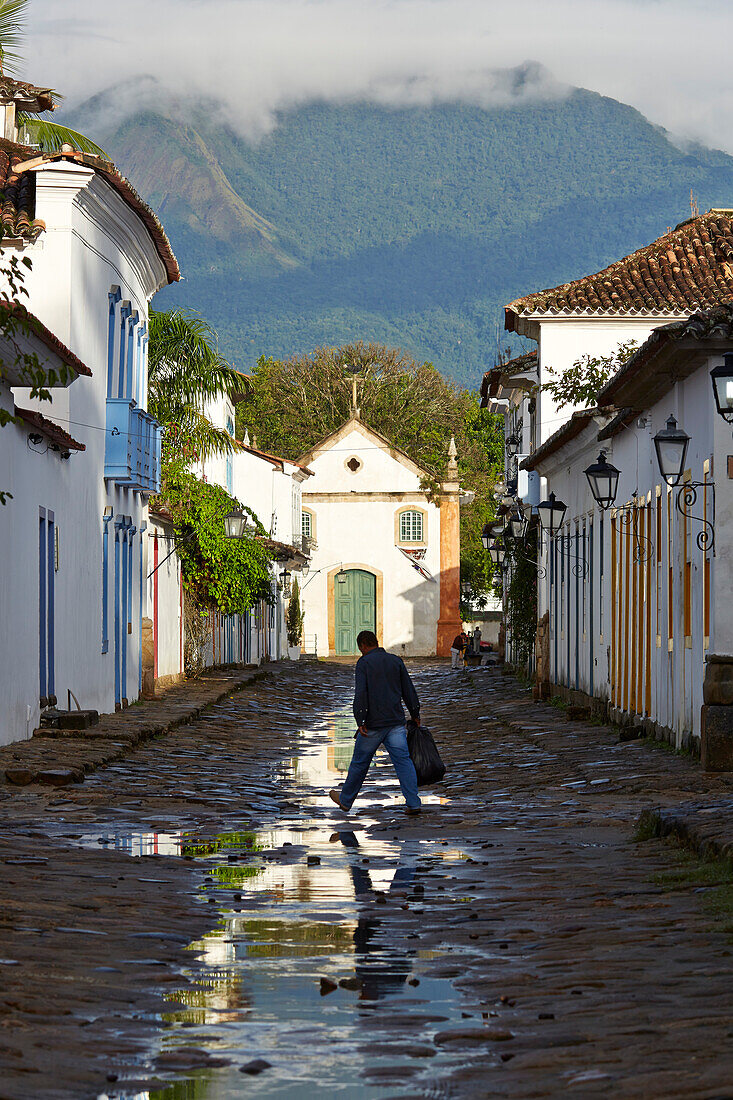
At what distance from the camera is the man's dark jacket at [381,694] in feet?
42.2

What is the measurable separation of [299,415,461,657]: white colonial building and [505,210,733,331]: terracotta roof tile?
→ 89.1ft

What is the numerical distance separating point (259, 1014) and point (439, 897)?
2.84 m

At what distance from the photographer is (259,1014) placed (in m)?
5.82

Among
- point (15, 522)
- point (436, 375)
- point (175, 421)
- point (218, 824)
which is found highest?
point (436, 375)

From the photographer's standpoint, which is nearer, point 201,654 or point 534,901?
point 534,901

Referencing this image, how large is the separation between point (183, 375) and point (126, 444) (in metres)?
9.06

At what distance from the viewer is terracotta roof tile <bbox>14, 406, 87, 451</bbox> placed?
1673 cm

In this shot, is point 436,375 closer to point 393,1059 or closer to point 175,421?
point 175,421

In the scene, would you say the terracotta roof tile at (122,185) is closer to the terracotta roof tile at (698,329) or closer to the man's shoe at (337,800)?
the terracotta roof tile at (698,329)

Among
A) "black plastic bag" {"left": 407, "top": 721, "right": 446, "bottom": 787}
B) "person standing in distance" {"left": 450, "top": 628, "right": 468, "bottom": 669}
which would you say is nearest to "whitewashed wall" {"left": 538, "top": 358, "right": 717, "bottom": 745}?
"black plastic bag" {"left": 407, "top": 721, "right": 446, "bottom": 787}

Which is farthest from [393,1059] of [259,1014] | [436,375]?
[436,375]

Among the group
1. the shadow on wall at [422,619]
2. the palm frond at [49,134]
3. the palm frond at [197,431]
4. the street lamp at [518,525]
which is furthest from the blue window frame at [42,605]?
the shadow on wall at [422,619]

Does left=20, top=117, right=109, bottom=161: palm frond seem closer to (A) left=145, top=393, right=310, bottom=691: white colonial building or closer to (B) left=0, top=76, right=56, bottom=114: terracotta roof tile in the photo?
(B) left=0, top=76, right=56, bottom=114: terracotta roof tile

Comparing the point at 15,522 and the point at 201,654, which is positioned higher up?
the point at 15,522
